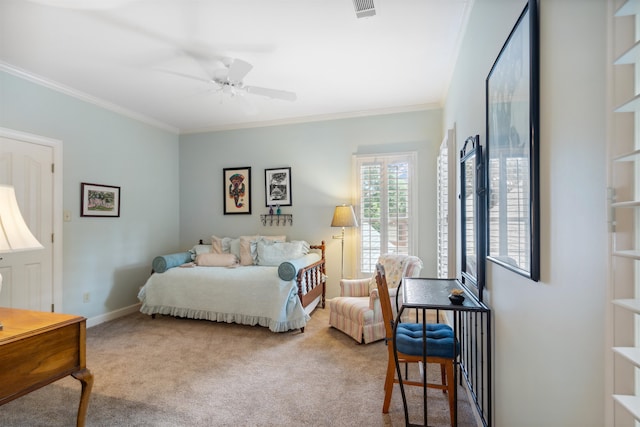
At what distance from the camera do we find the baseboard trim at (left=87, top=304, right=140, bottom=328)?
142 inches

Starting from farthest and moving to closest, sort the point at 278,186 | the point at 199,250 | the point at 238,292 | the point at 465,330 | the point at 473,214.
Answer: the point at 278,186 < the point at 199,250 < the point at 238,292 < the point at 465,330 < the point at 473,214

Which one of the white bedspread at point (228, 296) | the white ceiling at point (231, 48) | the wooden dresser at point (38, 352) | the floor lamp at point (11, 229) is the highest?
the white ceiling at point (231, 48)

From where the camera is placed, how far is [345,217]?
12.8 feet

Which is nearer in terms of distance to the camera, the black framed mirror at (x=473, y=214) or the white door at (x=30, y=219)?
A: the black framed mirror at (x=473, y=214)

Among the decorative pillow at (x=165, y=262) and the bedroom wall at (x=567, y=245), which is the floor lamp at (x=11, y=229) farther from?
the decorative pillow at (x=165, y=262)

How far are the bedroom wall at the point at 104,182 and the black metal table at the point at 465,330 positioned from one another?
3.64 metres

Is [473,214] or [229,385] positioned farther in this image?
[229,385]

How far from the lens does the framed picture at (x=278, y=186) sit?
4.53 m

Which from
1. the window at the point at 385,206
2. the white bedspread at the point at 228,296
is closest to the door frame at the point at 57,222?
the white bedspread at the point at 228,296

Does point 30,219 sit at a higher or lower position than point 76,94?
lower

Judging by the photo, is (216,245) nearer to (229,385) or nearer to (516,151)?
(229,385)

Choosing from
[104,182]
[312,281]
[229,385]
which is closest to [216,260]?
[312,281]

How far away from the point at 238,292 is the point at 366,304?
1.43m

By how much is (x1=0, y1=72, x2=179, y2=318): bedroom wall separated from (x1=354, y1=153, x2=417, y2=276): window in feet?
9.95
